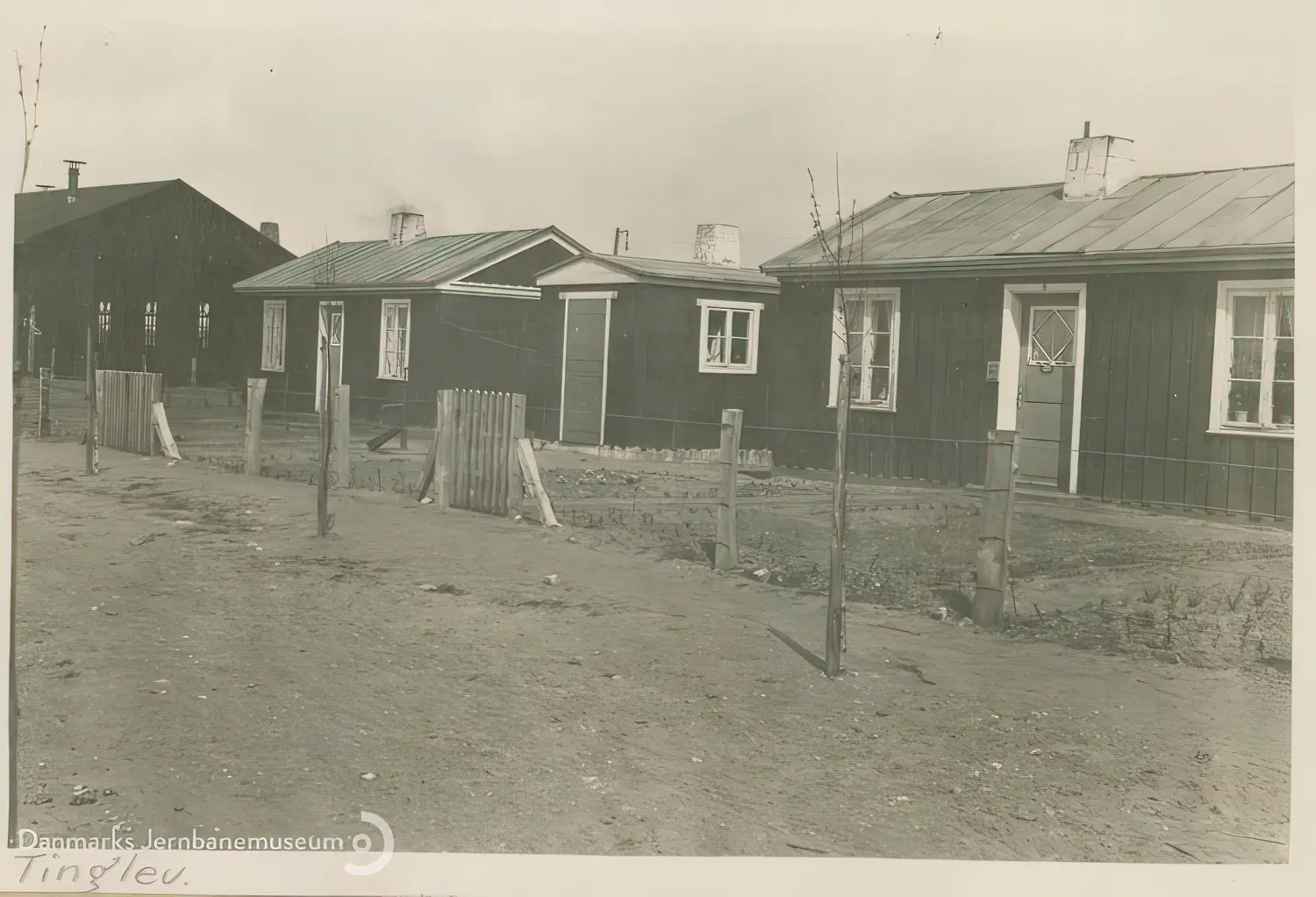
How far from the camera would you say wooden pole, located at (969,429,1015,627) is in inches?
190

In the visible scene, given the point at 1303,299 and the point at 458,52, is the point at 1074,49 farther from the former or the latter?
the point at 458,52

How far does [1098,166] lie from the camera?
5711mm

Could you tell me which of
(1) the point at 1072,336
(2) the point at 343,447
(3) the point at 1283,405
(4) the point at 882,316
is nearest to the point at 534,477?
(2) the point at 343,447

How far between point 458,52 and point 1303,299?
13.2ft

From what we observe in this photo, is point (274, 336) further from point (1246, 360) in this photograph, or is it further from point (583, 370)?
point (1246, 360)

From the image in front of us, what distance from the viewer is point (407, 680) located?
4531 millimetres

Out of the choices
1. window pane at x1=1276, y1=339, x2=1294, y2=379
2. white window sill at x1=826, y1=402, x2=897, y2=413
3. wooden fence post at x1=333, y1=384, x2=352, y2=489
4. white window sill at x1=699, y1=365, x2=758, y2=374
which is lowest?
wooden fence post at x1=333, y1=384, x2=352, y2=489

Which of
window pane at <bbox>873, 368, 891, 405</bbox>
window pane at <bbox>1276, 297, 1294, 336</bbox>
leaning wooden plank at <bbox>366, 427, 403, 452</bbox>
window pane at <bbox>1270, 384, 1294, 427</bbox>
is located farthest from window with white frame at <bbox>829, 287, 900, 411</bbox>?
leaning wooden plank at <bbox>366, 427, 403, 452</bbox>

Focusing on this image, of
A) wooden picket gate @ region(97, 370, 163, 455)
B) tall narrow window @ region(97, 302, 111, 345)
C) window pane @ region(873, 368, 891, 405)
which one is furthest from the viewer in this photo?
window pane @ region(873, 368, 891, 405)

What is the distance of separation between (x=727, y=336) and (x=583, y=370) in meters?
1.07

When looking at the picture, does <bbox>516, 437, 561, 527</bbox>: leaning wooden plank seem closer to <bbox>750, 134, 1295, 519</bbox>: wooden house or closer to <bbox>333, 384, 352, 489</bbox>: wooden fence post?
<bbox>333, 384, 352, 489</bbox>: wooden fence post

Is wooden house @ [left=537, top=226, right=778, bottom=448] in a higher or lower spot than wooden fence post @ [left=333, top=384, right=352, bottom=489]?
higher

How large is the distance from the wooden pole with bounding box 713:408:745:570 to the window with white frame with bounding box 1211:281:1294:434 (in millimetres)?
2553

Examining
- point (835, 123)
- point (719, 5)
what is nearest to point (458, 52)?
point (719, 5)
